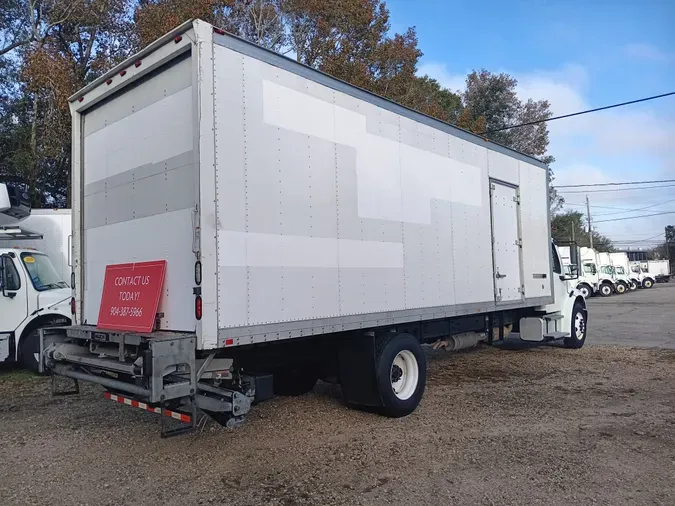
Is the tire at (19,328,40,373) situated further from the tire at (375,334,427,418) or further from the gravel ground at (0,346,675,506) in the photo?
the tire at (375,334,427,418)

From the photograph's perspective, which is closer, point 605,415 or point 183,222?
point 183,222

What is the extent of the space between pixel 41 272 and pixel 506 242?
334 inches

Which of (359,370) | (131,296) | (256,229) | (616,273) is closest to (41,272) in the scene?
(131,296)

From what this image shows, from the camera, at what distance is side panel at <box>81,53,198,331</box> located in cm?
496

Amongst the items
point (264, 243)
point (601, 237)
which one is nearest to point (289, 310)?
point (264, 243)

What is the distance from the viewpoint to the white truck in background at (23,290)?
9.89m

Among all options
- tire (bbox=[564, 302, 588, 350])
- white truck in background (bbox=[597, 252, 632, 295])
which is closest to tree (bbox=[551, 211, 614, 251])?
white truck in background (bbox=[597, 252, 632, 295])

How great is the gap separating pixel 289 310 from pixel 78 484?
7.69ft

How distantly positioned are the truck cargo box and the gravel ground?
1.21 m

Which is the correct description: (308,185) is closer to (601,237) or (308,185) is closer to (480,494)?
(480,494)

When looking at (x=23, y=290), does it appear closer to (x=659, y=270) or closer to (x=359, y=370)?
(x=359, y=370)

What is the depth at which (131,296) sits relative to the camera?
5492 millimetres

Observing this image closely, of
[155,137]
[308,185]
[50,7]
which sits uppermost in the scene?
[50,7]

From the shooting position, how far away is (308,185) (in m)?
5.68
